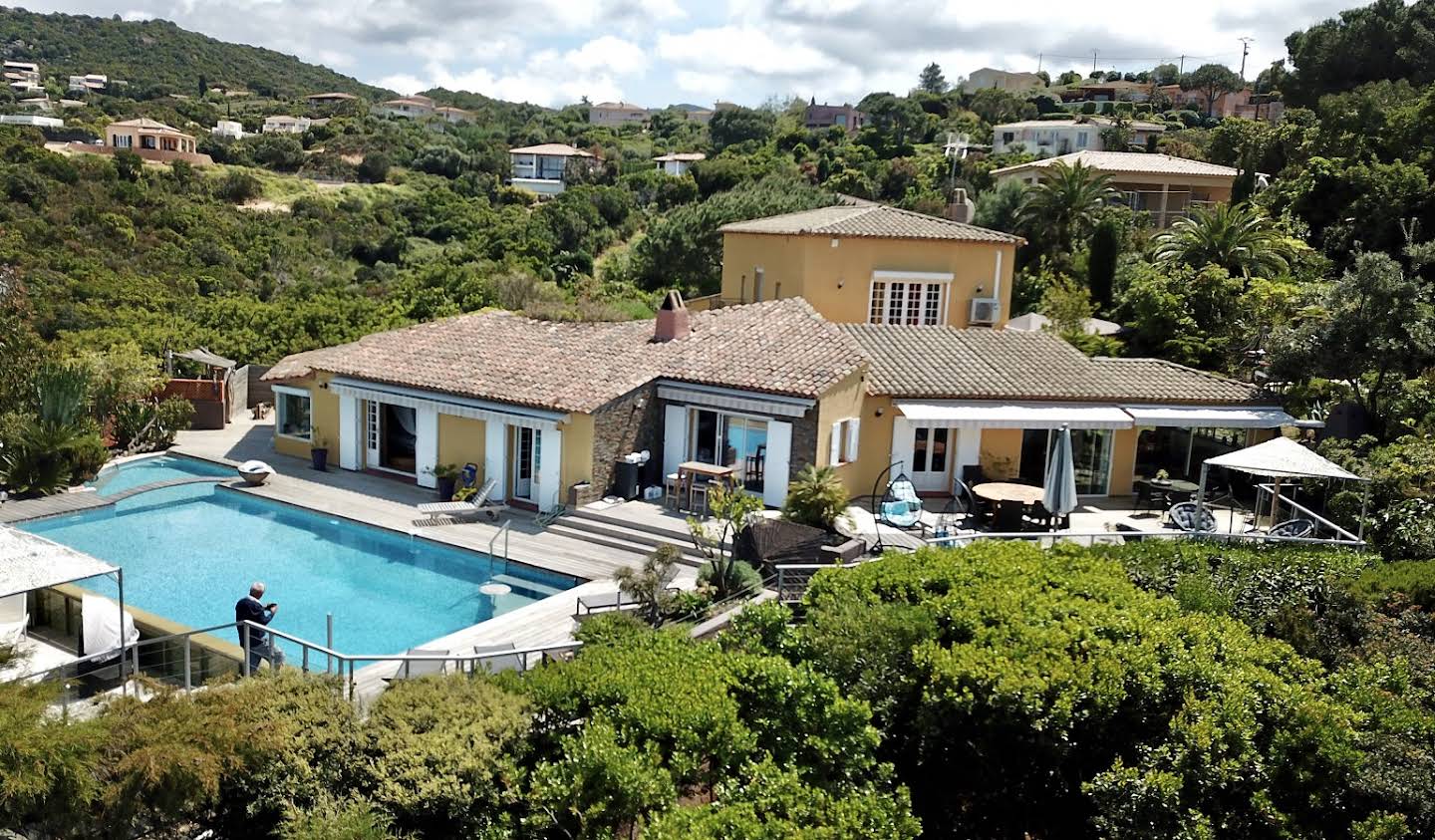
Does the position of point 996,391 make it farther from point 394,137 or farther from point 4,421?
point 394,137

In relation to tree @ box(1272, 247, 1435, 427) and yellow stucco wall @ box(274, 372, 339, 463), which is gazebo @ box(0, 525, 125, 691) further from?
tree @ box(1272, 247, 1435, 427)

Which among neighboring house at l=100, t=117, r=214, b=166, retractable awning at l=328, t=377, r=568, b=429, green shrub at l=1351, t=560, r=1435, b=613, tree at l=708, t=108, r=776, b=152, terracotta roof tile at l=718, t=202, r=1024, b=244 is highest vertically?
tree at l=708, t=108, r=776, b=152

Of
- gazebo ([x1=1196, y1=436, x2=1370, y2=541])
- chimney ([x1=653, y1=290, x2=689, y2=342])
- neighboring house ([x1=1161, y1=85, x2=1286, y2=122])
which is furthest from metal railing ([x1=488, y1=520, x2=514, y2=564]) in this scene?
neighboring house ([x1=1161, y1=85, x2=1286, y2=122])

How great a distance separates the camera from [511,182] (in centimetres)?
12238

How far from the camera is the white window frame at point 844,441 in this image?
28.2 metres

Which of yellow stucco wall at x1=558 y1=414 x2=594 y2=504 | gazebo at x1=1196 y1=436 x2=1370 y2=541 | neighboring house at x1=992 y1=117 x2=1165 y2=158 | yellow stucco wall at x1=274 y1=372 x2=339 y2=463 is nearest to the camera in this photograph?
gazebo at x1=1196 y1=436 x2=1370 y2=541

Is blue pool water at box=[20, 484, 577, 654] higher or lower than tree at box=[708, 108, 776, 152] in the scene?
lower

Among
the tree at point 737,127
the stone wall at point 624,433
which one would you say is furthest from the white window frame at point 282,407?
the tree at point 737,127

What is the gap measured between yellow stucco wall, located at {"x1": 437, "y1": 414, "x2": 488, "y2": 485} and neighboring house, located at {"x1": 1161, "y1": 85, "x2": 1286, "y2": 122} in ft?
340

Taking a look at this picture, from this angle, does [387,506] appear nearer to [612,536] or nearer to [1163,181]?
[612,536]

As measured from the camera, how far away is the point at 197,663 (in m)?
17.0

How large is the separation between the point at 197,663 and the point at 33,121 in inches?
4663

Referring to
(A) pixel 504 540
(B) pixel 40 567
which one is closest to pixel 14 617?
(B) pixel 40 567

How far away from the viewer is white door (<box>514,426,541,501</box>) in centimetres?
2936
